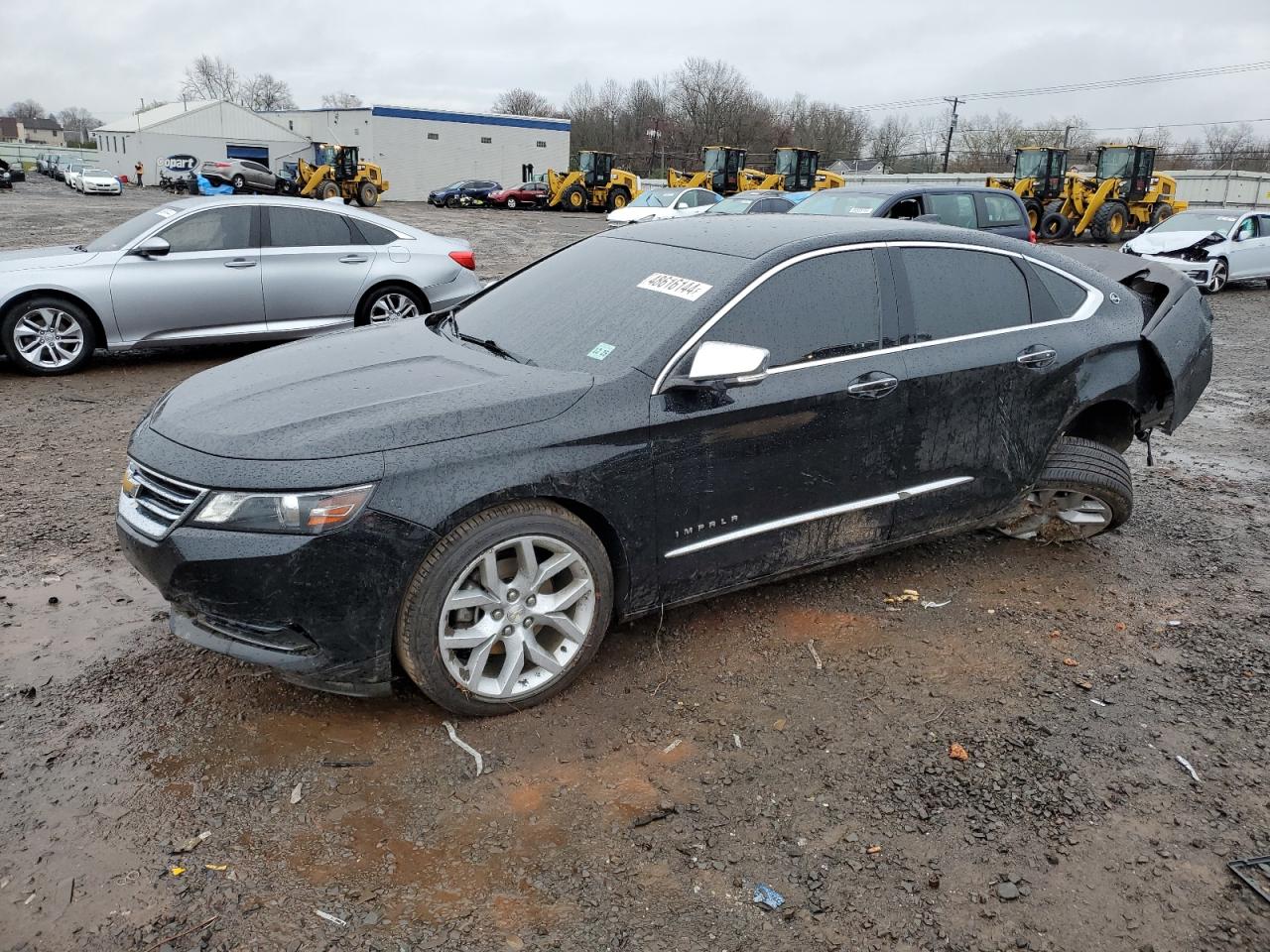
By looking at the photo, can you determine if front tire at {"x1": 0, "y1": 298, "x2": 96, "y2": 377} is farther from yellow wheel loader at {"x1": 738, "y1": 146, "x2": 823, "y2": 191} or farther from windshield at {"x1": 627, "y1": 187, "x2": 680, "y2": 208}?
yellow wheel loader at {"x1": 738, "y1": 146, "x2": 823, "y2": 191}

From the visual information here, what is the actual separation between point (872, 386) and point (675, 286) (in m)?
0.87

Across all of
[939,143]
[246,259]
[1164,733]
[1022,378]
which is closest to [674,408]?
[1022,378]

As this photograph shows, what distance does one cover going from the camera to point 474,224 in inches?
1168

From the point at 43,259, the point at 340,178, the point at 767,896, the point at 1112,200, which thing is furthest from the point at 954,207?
the point at 340,178

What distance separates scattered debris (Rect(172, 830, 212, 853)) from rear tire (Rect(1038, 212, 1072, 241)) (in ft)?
85.0

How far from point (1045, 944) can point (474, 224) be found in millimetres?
29548

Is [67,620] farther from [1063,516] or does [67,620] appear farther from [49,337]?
[49,337]

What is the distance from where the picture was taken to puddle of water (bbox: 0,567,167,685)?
344 centimetres

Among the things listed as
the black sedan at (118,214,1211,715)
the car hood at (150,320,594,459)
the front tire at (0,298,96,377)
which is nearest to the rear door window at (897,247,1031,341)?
the black sedan at (118,214,1211,715)

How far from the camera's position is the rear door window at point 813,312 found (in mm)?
3472

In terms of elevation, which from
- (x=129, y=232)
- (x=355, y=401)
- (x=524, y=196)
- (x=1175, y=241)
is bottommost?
(x=355, y=401)

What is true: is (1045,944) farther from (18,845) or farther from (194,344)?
(194,344)

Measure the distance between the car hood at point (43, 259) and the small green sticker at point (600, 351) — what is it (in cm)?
603

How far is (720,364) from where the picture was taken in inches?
125
